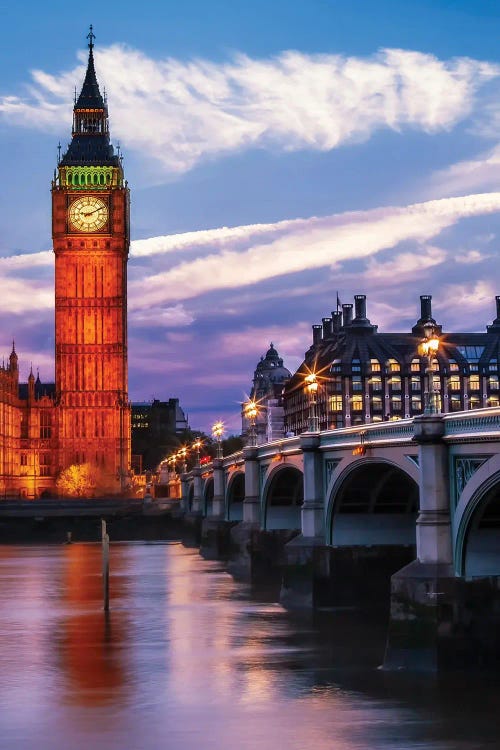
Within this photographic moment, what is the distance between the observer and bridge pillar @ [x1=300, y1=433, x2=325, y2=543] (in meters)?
57.9

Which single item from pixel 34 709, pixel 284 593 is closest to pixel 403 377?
pixel 284 593

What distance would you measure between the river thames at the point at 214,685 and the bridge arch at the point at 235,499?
109 feet

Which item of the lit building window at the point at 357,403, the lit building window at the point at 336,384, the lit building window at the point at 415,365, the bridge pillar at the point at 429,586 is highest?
the lit building window at the point at 415,365

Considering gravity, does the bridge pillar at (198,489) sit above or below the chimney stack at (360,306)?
below

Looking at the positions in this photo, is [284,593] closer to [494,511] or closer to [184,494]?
[494,511]

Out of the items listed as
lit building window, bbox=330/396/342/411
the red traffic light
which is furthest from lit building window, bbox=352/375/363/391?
the red traffic light

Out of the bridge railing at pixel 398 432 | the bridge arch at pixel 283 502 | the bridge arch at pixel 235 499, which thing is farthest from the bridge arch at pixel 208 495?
the bridge railing at pixel 398 432

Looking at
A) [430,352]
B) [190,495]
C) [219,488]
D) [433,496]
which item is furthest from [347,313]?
[430,352]

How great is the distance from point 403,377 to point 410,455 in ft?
441

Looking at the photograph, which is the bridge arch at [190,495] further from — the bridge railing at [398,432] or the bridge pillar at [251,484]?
the bridge railing at [398,432]

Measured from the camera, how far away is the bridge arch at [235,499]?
99781 millimetres

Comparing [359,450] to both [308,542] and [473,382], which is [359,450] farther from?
[473,382]

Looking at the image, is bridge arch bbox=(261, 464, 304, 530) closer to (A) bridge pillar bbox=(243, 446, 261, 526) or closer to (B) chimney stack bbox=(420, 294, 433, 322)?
(A) bridge pillar bbox=(243, 446, 261, 526)

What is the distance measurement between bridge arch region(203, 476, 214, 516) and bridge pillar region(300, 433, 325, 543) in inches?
2290
